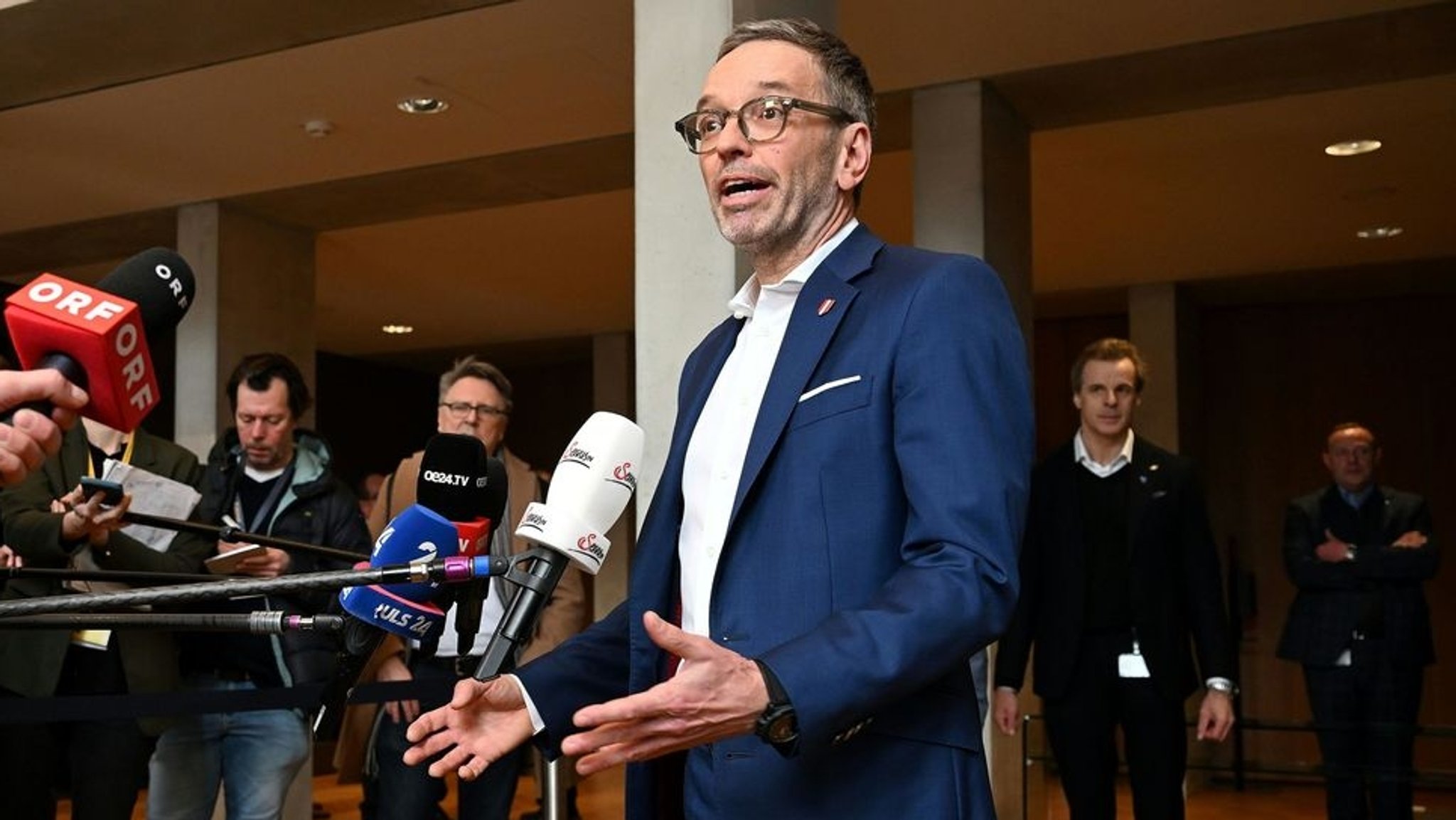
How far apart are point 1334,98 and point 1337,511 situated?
5.46 feet

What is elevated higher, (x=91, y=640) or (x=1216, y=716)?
(x=91, y=640)

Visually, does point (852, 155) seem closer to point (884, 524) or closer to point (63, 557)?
point (884, 524)

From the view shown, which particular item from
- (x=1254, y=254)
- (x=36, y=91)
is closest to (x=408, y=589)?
(x=36, y=91)

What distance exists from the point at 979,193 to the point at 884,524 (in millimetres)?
4259

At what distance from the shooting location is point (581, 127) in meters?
6.44

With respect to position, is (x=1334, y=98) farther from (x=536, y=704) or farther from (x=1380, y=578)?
(x=536, y=704)

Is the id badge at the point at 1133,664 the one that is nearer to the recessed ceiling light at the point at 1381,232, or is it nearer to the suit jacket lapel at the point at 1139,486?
the suit jacket lapel at the point at 1139,486

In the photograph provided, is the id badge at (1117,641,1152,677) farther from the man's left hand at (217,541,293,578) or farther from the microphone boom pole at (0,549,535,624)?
the microphone boom pole at (0,549,535,624)

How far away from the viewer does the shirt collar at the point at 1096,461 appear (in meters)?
4.17

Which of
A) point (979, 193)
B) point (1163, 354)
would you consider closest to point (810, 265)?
point (979, 193)

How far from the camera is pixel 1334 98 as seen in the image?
6.16 m

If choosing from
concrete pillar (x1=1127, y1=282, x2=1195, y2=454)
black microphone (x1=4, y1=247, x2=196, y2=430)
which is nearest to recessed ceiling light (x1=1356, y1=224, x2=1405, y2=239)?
concrete pillar (x1=1127, y1=282, x2=1195, y2=454)

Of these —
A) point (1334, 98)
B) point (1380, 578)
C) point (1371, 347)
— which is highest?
point (1334, 98)

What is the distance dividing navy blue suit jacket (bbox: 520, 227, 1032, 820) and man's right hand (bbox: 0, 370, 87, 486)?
1.70 feet
